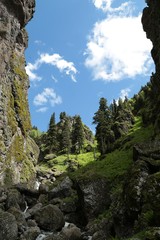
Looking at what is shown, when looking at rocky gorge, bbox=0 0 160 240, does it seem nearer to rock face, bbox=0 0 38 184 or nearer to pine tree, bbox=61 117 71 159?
rock face, bbox=0 0 38 184

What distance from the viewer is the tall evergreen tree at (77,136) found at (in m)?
106

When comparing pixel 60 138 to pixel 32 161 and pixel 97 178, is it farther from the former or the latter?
pixel 97 178

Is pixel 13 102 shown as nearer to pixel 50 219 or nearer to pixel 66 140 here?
pixel 66 140

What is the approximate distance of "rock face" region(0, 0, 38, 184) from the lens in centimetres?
6106

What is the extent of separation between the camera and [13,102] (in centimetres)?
7094

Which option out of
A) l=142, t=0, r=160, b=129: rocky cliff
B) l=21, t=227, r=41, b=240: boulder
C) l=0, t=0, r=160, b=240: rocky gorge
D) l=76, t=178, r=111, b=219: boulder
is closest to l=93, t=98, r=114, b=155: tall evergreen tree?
l=142, t=0, r=160, b=129: rocky cliff

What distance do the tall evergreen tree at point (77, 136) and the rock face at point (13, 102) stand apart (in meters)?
25.7

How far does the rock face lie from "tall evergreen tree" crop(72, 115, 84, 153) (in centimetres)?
2572

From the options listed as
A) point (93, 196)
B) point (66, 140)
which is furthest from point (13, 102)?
point (93, 196)

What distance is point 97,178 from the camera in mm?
25766

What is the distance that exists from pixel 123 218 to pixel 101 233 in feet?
8.45

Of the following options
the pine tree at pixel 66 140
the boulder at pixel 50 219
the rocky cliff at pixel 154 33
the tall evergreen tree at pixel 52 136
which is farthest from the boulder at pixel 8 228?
the tall evergreen tree at pixel 52 136

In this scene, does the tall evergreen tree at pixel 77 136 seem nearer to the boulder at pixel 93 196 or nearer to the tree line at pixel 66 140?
the tree line at pixel 66 140

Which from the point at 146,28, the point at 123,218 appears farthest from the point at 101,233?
the point at 146,28
